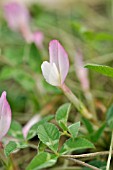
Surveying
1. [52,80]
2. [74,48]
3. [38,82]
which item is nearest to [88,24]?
[74,48]

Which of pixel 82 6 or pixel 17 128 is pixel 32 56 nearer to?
→ pixel 17 128

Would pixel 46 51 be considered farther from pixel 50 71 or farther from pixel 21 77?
pixel 50 71

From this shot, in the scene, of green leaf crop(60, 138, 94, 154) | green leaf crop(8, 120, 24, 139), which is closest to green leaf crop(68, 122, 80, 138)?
green leaf crop(60, 138, 94, 154)

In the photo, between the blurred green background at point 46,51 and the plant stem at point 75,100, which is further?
the blurred green background at point 46,51

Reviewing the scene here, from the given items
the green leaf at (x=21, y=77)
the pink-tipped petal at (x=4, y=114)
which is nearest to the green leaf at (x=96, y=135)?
the pink-tipped petal at (x=4, y=114)

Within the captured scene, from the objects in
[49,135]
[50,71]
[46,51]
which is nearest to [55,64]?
[50,71]

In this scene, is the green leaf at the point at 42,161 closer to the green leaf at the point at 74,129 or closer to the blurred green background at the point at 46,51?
the green leaf at the point at 74,129
